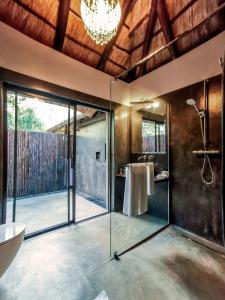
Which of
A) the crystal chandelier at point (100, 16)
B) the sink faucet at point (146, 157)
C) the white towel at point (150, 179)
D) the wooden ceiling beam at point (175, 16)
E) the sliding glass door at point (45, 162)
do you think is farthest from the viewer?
the sink faucet at point (146, 157)

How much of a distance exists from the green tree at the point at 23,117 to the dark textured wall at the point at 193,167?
234cm

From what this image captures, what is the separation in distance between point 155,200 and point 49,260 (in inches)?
72.6

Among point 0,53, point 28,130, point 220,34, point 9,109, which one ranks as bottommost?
point 28,130

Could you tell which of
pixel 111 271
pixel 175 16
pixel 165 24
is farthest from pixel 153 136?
pixel 111 271

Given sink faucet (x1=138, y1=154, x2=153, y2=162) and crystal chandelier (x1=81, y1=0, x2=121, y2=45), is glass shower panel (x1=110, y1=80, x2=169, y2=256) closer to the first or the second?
sink faucet (x1=138, y1=154, x2=153, y2=162)

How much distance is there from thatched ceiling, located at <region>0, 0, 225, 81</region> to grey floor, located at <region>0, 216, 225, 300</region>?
107 inches

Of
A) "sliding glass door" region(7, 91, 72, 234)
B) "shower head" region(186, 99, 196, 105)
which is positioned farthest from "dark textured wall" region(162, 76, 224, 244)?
"sliding glass door" region(7, 91, 72, 234)

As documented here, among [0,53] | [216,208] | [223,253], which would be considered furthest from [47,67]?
[223,253]

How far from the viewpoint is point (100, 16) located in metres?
1.47

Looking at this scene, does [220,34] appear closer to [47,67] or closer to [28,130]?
[47,67]

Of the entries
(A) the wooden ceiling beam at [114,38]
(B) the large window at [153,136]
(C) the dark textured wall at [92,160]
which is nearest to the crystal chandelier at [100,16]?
(A) the wooden ceiling beam at [114,38]

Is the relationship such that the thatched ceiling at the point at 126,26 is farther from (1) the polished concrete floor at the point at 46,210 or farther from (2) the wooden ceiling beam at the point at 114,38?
(1) the polished concrete floor at the point at 46,210

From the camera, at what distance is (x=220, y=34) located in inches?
81.1

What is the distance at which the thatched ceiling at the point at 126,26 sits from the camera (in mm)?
2049
